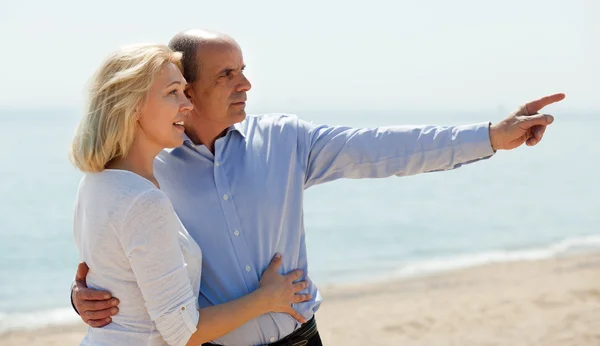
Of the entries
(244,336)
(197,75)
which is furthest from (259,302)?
(197,75)

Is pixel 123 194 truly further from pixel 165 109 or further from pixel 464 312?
pixel 464 312

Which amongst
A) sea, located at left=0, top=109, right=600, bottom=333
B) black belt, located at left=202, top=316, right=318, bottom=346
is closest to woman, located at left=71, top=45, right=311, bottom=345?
black belt, located at left=202, top=316, right=318, bottom=346

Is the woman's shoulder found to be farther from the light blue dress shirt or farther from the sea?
the sea

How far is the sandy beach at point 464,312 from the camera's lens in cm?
694

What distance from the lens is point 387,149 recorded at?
9.04 feet

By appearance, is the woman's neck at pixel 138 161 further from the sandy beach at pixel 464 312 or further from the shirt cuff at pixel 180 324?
the sandy beach at pixel 464 312

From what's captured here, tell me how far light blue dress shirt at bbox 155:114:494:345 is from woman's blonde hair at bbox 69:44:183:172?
0.45 m

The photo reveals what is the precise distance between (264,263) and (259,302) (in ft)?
0.56

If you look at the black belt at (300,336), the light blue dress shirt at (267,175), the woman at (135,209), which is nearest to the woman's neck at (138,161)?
the woman at (135,209)

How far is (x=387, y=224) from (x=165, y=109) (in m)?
13.9

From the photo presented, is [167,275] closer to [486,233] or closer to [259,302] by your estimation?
[259,302]

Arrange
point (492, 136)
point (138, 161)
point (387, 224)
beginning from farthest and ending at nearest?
point (387, 224) → point (492, 136) → point (138, 161)

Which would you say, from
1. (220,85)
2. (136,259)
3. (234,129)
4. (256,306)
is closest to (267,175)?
(234,129)

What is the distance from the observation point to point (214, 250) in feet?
8.57
